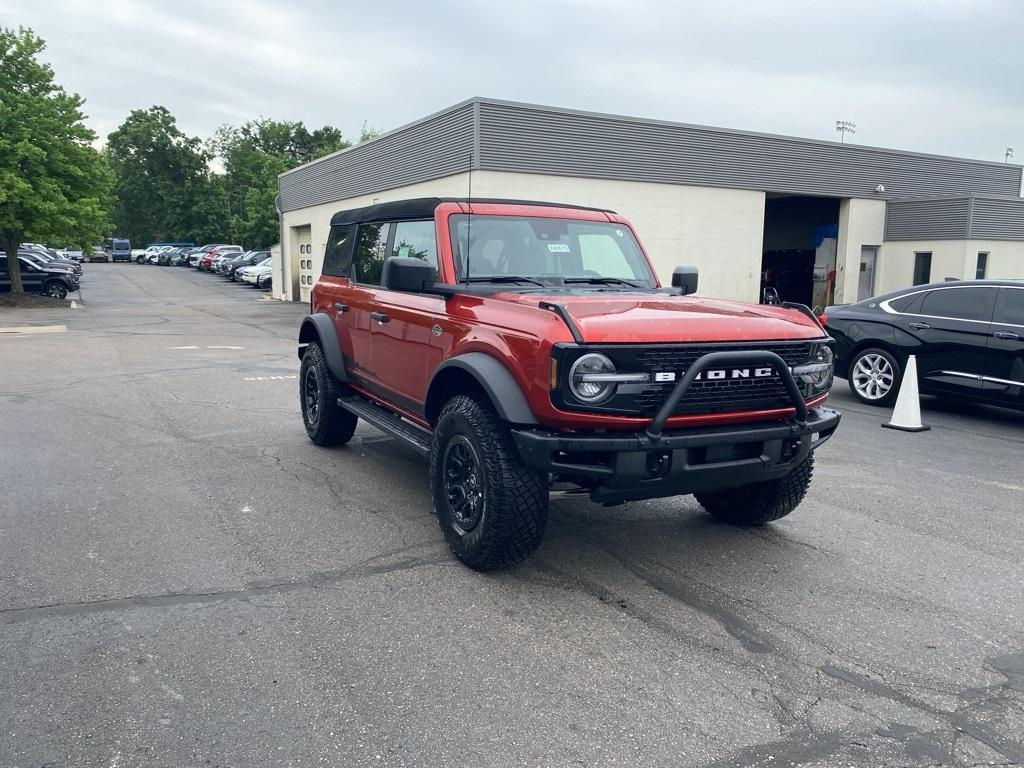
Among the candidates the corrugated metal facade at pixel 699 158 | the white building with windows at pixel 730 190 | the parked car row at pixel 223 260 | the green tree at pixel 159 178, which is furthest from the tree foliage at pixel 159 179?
the corrugated metal facade at pixel 699 158

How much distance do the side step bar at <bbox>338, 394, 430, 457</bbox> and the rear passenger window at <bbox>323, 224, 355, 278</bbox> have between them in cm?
106

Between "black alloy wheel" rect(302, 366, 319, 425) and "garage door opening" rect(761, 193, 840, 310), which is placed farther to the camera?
"garage door opening" rect(761, 193, 840, 310)

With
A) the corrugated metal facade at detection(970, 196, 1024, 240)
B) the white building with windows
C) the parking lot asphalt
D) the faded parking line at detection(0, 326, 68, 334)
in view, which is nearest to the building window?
the white building with windows

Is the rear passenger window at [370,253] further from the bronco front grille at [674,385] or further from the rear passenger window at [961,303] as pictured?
the rear passenger window at [961,303]

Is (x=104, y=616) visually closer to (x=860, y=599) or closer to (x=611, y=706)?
(x=611, y=706)

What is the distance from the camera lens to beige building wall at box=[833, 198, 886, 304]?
78.2 feet

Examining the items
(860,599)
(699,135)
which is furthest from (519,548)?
(699,135)

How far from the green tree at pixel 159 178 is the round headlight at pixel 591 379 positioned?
85.7m

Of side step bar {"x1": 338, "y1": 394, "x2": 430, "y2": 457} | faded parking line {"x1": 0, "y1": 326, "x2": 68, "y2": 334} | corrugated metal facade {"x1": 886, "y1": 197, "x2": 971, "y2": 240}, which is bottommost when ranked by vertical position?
faded parking line {"x1": 0, "y1": 326, "x2": 68, "y2": 334}

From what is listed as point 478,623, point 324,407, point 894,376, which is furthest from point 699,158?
point 478,623

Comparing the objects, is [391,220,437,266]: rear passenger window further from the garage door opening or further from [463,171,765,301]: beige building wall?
the garage door opening

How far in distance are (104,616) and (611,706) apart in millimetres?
2388

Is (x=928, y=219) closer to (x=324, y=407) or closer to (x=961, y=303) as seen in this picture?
(x=961, y=303)

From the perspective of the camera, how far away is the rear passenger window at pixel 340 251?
6.86 metres
